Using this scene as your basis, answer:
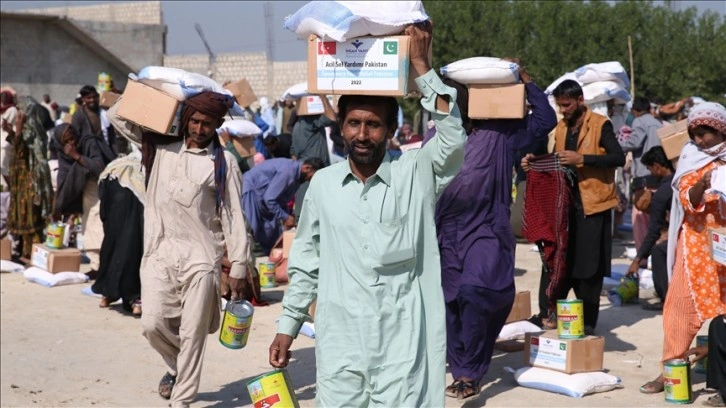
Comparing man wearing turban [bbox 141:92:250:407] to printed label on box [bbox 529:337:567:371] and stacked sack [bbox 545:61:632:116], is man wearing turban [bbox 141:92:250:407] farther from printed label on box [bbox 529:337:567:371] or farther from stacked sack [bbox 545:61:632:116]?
stacked sack [bbox 545:61:632:116]

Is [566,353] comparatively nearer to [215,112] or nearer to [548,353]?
[548,353]

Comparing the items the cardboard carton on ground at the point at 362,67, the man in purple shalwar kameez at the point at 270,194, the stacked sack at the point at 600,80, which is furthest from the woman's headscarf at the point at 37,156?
the cardboard carton on ground at the point at 362,67

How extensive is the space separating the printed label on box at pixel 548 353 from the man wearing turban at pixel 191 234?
6.62 feet

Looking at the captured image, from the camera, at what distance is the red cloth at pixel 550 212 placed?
8320mm

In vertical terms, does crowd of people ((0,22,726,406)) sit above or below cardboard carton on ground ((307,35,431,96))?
below

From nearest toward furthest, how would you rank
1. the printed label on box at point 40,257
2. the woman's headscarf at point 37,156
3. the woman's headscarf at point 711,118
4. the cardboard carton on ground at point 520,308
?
the woman's headscarf at point 711,118, the cardboard carton on ground at point 520,308, the printed label on box at point 40,257, the woman's headscarf at point 37,156

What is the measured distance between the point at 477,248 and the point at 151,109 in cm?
214

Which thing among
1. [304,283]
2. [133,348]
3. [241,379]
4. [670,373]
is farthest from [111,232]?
[304,283]

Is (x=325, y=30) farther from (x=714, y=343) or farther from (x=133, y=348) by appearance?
(x=133, y=348)

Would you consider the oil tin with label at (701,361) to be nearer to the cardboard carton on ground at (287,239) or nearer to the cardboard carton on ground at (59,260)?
the cardboard carton on ground at (287,239)

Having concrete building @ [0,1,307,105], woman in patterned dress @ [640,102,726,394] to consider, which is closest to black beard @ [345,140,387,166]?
woman in patterned dress @ [640,102,726,394]

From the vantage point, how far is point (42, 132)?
1355cm

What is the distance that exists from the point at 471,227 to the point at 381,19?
2991 mm

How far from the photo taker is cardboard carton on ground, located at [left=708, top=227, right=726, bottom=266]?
622cm
